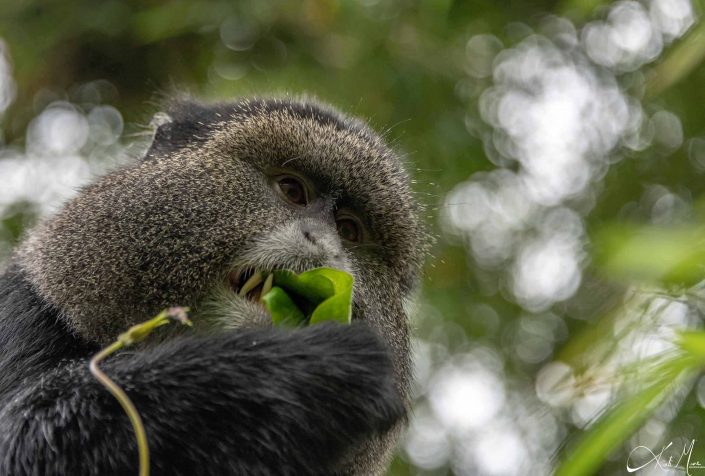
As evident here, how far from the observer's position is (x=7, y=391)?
4016 millimetres

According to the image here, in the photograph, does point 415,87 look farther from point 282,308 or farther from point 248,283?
point 282,308

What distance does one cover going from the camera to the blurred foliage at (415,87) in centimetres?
675

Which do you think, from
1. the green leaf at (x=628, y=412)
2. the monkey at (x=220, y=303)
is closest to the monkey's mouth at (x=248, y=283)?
the monkey at (x=220, y=303)

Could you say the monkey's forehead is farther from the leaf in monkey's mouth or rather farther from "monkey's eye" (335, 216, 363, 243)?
the leaf in monkey's mouth

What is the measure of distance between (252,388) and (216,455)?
0.88 feet

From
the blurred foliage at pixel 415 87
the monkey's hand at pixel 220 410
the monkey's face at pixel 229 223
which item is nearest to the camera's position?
the monkey's hand at pixel 220 410

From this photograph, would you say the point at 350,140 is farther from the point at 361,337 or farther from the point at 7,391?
the point at 7,391

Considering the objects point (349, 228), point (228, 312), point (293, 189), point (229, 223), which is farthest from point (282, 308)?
point (349, 228)

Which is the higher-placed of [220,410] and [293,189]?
[293,189]

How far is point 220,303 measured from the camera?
4.05 meters

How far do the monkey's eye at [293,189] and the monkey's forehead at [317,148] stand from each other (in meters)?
0.06

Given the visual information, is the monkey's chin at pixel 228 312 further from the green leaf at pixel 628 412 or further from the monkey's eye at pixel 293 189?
the green leaf at pixel 628 412

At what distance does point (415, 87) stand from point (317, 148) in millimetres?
3250

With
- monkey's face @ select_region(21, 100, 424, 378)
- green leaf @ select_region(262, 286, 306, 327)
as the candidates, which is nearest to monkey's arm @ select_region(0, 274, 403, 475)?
green leaf @ select_region(262, 286, 306, 327)
